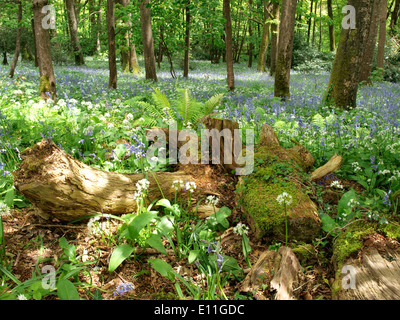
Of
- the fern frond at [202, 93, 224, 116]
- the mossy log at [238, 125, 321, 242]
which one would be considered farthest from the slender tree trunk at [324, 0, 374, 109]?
the mossy log at [238, 125, 321, 242]

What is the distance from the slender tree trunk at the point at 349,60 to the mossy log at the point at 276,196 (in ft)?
12.7

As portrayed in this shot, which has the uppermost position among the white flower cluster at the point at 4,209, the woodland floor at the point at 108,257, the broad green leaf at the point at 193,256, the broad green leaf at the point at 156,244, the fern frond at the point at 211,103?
the fern frond at the point at 211,103

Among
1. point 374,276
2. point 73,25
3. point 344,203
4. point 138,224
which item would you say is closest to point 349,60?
point 344,203

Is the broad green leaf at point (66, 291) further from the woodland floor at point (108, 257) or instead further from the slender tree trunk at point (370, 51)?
the slender tree trunk at point (370, 51)

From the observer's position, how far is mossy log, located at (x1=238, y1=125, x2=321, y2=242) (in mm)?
2854

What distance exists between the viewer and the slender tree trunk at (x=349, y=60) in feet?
21.6

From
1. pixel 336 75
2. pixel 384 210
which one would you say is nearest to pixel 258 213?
pixel 384 210

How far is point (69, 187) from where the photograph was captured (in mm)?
2824

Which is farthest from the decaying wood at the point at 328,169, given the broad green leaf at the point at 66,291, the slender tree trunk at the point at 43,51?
the slender tree trunk at the point at 43,51

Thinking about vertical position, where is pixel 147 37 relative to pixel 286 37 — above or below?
above

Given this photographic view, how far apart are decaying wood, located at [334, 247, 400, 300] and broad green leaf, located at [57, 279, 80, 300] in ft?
5.98

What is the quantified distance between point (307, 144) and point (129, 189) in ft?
9.98

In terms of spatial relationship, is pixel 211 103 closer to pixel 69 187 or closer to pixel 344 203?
pixel 344 203

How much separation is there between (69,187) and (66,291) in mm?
1071
